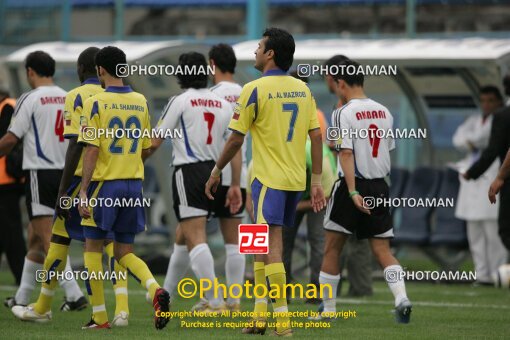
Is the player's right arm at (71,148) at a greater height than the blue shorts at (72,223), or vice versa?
the player's right arm at (71,148)

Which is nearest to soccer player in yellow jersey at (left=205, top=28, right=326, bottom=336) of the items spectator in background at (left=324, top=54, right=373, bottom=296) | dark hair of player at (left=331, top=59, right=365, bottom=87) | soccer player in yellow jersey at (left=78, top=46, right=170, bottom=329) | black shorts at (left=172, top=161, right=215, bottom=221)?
soccer player in yellow jersey at (left=78, top=46, right=170, bottom=329)

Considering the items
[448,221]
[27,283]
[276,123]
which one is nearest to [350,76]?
[276,123]

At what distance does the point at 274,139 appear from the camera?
376 inches

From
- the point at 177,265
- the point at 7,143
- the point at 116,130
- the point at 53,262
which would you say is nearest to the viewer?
the point at 116,130

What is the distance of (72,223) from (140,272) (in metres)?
0.78

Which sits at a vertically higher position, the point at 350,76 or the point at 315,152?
the point at 350,76

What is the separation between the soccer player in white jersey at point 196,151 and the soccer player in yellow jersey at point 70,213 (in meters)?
1.00

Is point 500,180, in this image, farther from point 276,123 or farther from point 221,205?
point 221,205

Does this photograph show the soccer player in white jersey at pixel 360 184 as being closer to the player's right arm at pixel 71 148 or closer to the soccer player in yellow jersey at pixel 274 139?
the soccer player in yellow jersey at pixel 274 139

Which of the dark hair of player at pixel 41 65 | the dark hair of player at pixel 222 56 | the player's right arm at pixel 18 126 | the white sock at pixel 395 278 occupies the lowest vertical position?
the white sock at pixel 395 278

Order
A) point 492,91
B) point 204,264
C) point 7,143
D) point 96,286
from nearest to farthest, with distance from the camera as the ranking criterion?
point 96,286 → point 7,143 → point 204,264 → point 492,91

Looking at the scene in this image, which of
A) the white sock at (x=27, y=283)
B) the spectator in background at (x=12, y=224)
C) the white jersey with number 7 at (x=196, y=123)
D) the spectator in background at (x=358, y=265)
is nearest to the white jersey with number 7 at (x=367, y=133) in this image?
the white jersey with number 7 at (x=196, y=123)

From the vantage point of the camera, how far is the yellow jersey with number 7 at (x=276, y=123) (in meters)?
9.48

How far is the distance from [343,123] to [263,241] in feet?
4.29
